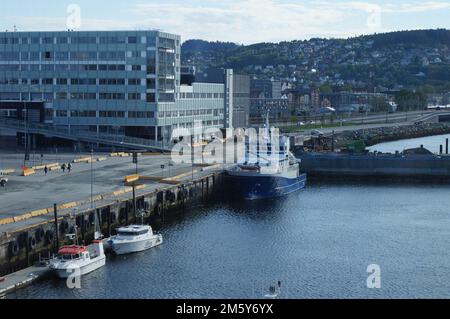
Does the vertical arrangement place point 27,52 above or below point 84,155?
above

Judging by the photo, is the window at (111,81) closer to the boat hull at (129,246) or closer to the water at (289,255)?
the water at (289,255)

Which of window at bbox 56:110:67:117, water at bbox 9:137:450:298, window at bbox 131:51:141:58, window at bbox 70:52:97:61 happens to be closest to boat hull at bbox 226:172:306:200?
water at bbox 9:137:450:298

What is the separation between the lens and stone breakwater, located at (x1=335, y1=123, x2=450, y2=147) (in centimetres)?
13150

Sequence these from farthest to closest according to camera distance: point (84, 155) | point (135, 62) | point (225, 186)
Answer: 1. point (135, 62)
2. point (84, 155)
3. point (225, 186)

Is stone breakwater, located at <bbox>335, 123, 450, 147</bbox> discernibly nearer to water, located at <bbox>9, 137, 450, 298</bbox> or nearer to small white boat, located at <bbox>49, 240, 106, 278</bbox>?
water, located at <bbox>9, 137, 450, 298</bbox>

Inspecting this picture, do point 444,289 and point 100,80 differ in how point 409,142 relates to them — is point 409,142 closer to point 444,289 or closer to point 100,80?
point 100,80

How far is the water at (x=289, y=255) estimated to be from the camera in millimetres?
35656

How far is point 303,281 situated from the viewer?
3728cm

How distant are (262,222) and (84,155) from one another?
106 feet

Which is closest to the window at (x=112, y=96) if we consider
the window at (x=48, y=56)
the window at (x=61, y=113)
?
the window at (x=61, y=113)

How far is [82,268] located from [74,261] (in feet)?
1.70

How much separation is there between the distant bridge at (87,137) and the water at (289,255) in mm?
25455

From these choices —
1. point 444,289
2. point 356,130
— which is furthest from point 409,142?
point 444,289

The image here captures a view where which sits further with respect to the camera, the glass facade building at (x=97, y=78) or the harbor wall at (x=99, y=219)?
the glass facade building at (x=97, y=78)
